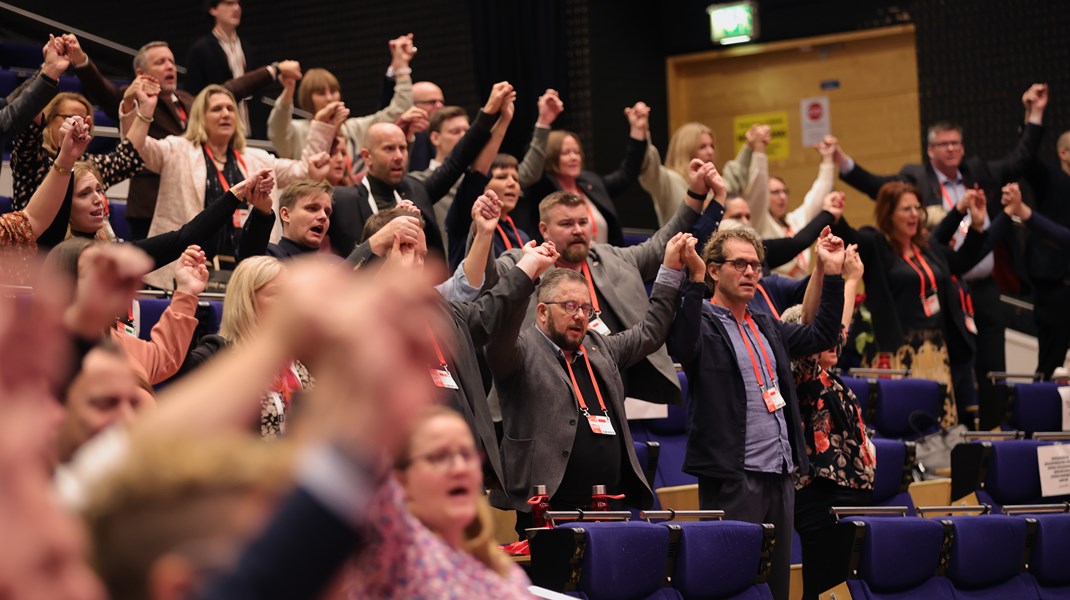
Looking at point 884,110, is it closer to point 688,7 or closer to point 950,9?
point 950,9

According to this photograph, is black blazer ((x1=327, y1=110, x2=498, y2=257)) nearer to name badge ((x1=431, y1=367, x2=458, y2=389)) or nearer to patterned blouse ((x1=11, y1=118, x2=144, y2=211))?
patterned blouse ((x1=11, y1=118, x2=144, y2=211))

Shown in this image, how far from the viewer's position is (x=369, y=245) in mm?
3467

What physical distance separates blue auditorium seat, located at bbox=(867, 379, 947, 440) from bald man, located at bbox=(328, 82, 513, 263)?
184 cm

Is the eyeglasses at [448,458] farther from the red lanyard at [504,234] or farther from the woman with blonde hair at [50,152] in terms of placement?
the red lanyard at [504,234]

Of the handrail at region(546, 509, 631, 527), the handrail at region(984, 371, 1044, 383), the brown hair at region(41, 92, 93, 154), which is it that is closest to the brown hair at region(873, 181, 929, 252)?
the handrail at region(984, 371, 1044, 383)

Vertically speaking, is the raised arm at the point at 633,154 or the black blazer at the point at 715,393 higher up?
the raised arm at the point at 633,154

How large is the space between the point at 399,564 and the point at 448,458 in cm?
27

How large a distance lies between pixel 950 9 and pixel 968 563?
4.98 m

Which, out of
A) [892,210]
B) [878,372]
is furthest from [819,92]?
[878,372]

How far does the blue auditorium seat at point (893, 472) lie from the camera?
4.75 meters

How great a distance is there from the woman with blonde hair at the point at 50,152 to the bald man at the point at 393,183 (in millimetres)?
720

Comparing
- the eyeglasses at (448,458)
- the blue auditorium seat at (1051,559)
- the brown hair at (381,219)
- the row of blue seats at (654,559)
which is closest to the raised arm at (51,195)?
the brown hair at (381,219)

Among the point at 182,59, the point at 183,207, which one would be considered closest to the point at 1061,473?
the point at 183,207

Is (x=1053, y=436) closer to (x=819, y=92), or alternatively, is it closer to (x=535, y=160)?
(x=535, y=160)
